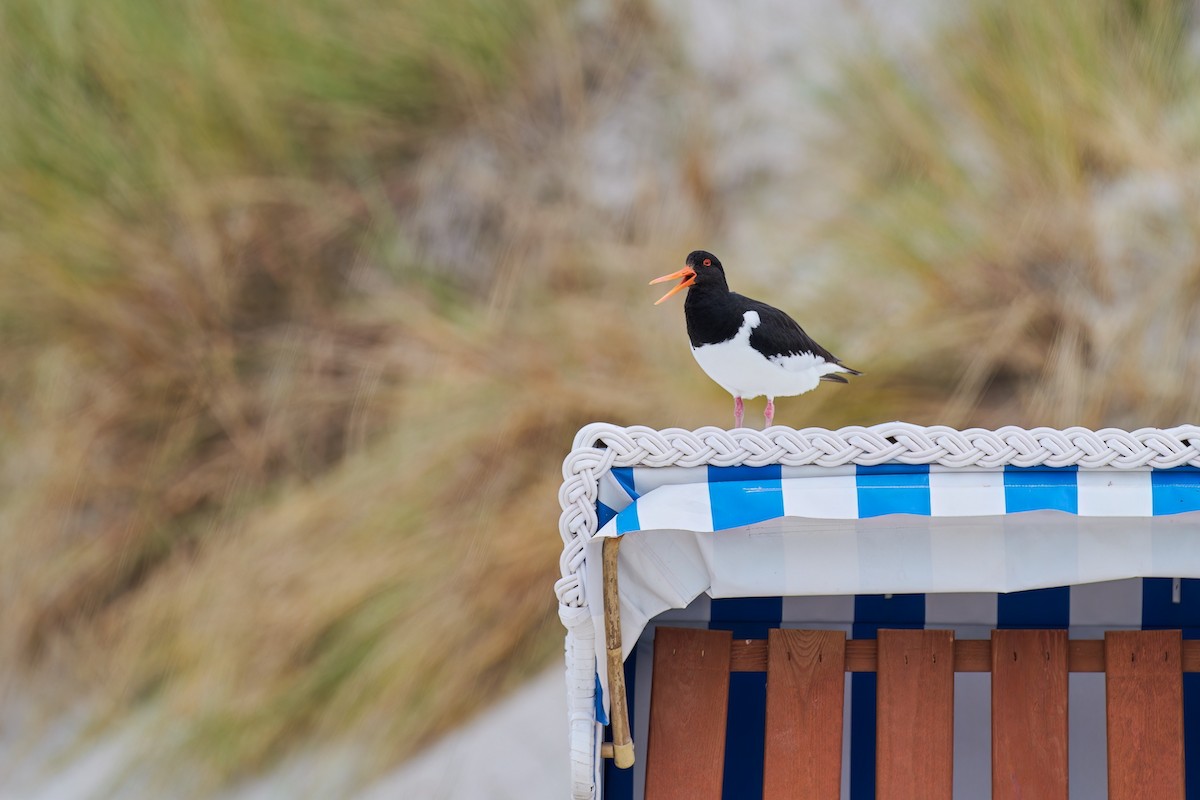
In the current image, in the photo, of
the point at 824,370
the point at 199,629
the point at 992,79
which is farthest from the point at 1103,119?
the point at 199,629

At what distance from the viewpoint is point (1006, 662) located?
1691mm

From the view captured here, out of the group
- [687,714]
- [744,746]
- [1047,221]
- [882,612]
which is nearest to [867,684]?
[882,612]

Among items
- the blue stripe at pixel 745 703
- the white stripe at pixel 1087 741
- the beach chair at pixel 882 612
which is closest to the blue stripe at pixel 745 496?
the beach chair at pixel 882 612

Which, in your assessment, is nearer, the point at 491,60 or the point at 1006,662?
the point at 1006,662

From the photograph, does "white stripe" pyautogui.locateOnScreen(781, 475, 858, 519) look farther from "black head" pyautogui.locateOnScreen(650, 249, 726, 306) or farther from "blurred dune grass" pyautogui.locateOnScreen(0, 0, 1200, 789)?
"blurred dune grass" pyautogui.locateOnScreen(0, 0, 1200, 789)

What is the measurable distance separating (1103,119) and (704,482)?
82.1 inches

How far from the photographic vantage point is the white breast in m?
1.72

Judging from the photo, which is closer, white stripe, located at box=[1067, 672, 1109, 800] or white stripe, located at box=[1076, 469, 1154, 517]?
white stripe, located at box=[1076, 469, 1154, 517]

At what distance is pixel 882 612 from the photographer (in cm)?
182

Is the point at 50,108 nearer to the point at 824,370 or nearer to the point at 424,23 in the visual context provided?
the point at 424,23

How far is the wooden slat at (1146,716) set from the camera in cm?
163

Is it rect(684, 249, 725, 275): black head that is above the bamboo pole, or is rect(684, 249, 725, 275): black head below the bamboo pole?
above

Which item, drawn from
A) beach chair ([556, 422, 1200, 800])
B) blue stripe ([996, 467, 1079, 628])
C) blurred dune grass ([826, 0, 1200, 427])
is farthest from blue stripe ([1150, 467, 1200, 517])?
blurred dune grass ([826, 0, 1200, 427])

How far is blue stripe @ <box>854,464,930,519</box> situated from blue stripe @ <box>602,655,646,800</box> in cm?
51
